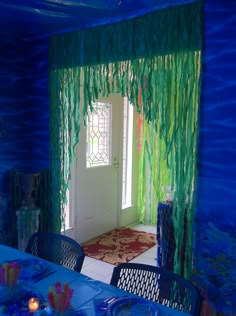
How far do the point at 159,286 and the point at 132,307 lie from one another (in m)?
0.24

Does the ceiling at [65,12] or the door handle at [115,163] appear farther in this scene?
the door handle at [115,163]

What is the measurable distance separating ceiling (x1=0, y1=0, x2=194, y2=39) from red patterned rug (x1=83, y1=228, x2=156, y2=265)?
7.51 ft

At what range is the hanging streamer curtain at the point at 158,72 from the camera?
2.07 metres

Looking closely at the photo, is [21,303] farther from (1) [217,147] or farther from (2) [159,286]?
(1) [217,147]

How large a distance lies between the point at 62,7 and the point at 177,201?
62.3 inches

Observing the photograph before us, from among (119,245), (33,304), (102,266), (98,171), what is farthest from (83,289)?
(98,171)

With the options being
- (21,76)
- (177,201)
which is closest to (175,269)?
(177,201)

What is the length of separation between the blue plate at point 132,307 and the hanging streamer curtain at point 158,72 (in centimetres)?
102

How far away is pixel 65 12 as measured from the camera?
2156 mm

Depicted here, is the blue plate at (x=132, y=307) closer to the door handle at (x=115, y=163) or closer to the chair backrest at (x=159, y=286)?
the chair backrest at (x=159, y=286)

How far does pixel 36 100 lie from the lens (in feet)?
9.80

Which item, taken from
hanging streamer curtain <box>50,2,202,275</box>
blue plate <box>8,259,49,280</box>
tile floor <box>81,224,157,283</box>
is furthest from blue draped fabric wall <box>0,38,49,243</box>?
blue plate <box>8,259,49,280</box>

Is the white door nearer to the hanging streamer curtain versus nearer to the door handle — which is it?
the door handle

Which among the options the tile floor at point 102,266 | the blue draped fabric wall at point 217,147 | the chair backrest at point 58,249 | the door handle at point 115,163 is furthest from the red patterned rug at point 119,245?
the chair backrest at point 58,249
